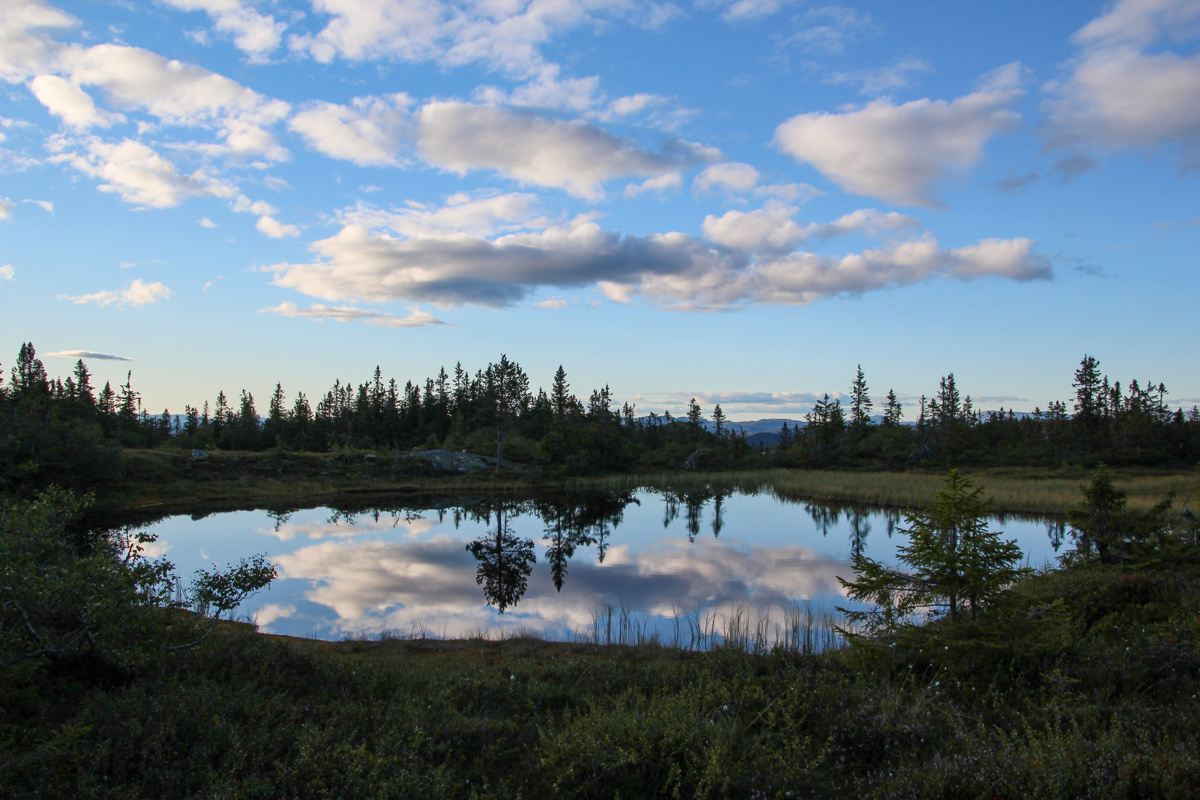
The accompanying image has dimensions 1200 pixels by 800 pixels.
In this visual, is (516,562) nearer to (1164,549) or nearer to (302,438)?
(1164,549)

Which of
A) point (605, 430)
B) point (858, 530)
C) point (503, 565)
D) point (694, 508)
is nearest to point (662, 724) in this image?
point (503, 565)

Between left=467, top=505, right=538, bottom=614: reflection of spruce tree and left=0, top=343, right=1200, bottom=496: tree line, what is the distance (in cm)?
3043

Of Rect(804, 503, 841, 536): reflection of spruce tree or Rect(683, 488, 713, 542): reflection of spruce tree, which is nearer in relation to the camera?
Rect(804, 503, 841, 536): reflection of spruce tree

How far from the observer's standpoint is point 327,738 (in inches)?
253

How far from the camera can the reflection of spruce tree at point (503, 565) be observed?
19.3 m

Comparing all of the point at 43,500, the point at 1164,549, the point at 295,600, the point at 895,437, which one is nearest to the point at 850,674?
the point at 1164,549

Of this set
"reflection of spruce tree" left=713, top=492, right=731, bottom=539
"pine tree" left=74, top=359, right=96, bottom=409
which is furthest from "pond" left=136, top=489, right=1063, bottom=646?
"pine tree" left=74, top=359, right=96, bottom=409

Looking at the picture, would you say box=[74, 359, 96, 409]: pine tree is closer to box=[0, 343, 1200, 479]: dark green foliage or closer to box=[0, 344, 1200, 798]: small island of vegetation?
box=[0, 343, 1200, 479]: dark green foliage

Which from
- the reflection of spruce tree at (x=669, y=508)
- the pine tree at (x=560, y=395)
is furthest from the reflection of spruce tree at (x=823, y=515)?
the pine tree at (x=560, y=395)

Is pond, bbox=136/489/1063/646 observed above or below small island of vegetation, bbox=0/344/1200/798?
below

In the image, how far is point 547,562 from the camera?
2430 centimetres

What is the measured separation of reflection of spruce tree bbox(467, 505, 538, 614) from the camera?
19.3 meters

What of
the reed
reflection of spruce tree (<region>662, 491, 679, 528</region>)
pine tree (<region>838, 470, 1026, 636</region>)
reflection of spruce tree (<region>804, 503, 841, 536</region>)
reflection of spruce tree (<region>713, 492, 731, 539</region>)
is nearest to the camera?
pine tree (<region>838, 470, 1026, 636</region>)

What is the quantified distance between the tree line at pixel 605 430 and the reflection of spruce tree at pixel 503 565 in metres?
30.4
